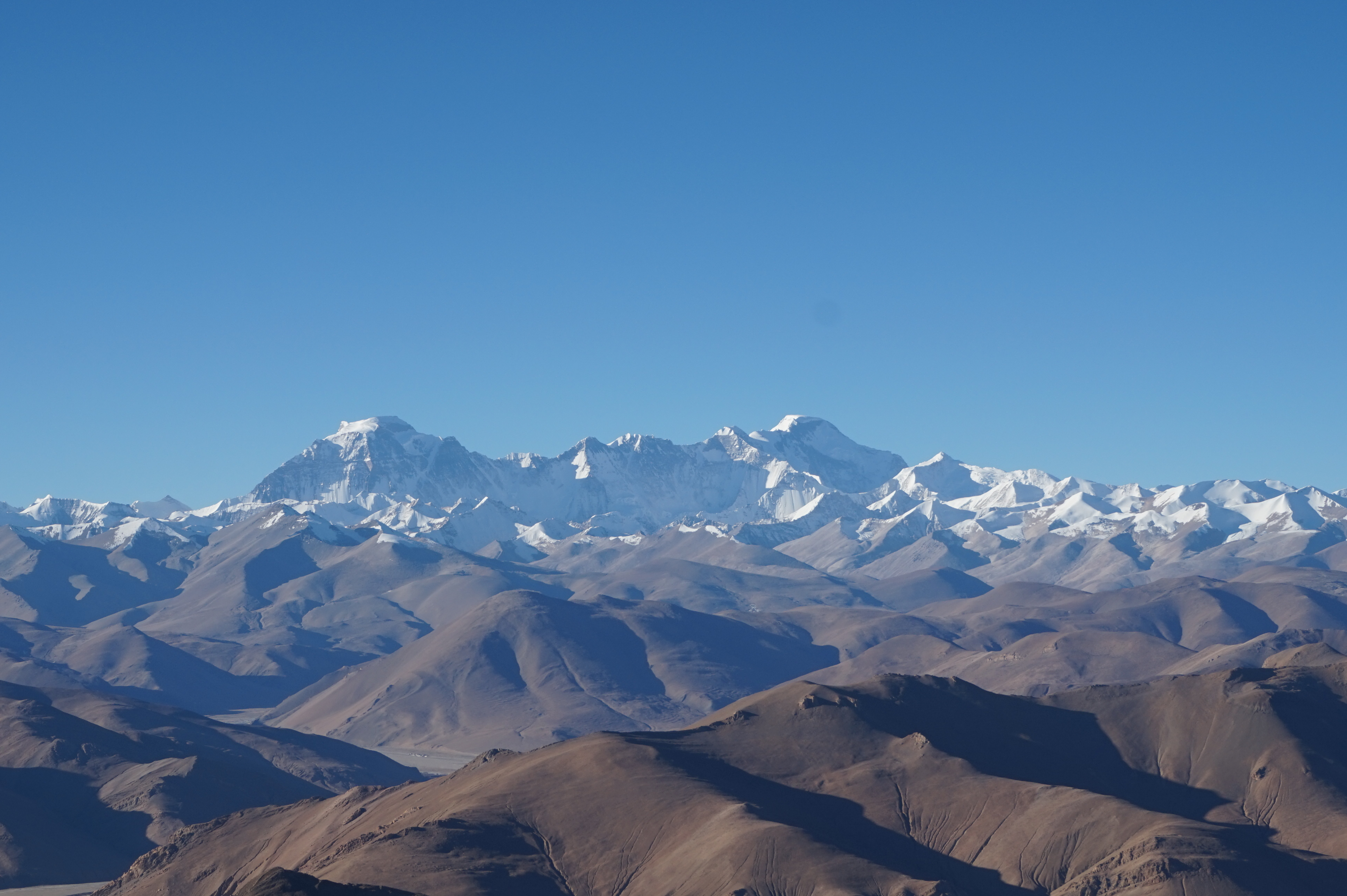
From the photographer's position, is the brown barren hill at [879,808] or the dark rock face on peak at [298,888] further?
the brown barren hill at [879,808]

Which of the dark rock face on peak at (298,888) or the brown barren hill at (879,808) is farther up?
the dark rock face on peak at (298,888)

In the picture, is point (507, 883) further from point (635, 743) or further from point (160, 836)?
point (160, 836)

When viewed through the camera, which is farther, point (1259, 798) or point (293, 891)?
point (1259, 798)

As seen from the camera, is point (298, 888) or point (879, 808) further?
point (879, 808)

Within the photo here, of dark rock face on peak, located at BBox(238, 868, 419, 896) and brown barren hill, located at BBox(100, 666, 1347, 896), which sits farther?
brown barren hill, located at BBox(100, 666, 1347, 896)

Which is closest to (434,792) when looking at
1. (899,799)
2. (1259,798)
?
(899,799)

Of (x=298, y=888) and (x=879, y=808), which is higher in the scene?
(x=298, y=888)

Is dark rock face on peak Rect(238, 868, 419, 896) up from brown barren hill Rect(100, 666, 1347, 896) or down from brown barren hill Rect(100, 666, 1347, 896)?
up

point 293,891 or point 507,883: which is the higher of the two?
point 293,891
